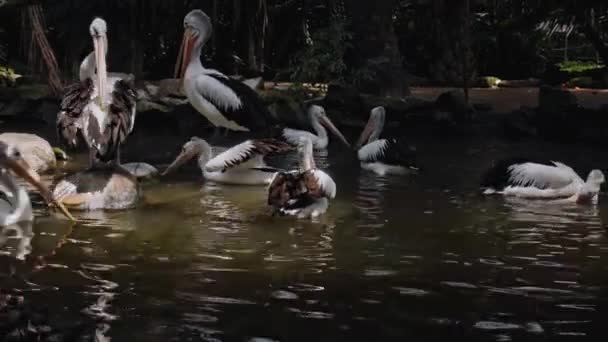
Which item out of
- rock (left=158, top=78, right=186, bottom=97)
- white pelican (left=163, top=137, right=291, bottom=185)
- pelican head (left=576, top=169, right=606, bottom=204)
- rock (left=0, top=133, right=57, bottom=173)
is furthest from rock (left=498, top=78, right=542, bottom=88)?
Answer: rock (left=0, top=133, right=57, bottom=173)

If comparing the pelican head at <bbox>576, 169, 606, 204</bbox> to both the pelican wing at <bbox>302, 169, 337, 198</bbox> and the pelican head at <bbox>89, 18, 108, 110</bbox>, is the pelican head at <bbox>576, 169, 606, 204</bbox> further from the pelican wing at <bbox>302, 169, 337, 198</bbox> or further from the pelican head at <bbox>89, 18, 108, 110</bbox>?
the pelican head at <bbox>89, 18, 108, 110</bbox>

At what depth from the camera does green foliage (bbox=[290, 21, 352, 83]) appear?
1466 cm

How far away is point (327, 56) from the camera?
1473 centimetres

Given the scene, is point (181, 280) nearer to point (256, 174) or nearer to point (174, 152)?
point (256, 174)

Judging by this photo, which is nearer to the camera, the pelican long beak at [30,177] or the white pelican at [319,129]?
the pelican long beak at [30,177]

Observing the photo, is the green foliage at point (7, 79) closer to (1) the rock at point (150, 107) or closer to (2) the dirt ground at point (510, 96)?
(1) the rock at point (150, 107)

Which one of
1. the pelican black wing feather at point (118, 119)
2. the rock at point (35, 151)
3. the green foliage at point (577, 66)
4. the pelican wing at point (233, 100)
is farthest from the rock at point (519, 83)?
the pelican black wing feather at point (118, 119)

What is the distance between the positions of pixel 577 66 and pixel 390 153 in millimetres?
11860

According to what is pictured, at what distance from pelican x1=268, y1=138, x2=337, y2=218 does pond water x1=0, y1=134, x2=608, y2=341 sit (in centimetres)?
10

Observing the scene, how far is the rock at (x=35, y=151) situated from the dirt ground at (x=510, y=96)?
7111 millimetres

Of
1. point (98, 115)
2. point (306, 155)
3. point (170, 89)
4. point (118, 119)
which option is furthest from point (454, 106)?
point (98, 115)

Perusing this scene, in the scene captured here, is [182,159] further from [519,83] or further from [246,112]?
[519,83]

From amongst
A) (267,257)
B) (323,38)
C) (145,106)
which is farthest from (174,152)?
(267,257)

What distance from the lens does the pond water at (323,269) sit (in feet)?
15.2
